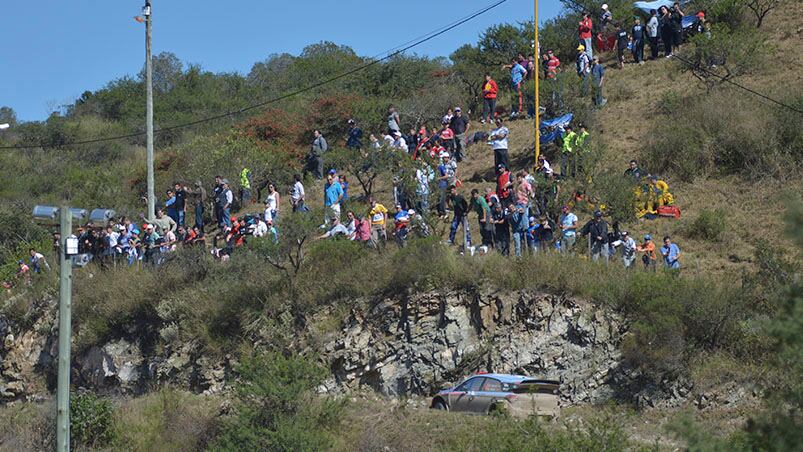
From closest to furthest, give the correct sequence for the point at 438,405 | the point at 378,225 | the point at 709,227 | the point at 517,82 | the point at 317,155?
the point at 438,405 → the point at 378,225 → the point at 709,227 → the point at 317,155 → the point at 517,82

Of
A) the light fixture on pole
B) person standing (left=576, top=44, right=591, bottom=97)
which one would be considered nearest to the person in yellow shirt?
the light fixture on pole

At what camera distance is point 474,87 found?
44781mm

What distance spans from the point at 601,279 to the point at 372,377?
5827 millimetres

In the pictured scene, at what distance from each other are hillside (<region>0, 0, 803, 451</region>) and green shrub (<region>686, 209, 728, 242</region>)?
5cm

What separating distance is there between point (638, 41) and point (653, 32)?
625 mm

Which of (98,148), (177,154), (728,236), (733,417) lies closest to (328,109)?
(177,154)

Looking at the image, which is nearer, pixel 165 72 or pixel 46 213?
pixel 46 213

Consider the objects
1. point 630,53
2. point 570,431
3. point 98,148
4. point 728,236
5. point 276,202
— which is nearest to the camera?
point 570,431

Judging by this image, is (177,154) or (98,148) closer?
(177,154)

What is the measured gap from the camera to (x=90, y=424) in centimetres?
2533

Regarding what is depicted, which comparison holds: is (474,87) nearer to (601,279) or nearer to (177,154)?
(177,154)

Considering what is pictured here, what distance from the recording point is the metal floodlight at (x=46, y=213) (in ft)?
62.3

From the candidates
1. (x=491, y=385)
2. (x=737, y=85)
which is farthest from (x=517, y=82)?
(x=491, y=385)

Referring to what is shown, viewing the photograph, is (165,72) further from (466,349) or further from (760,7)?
(466,349)
